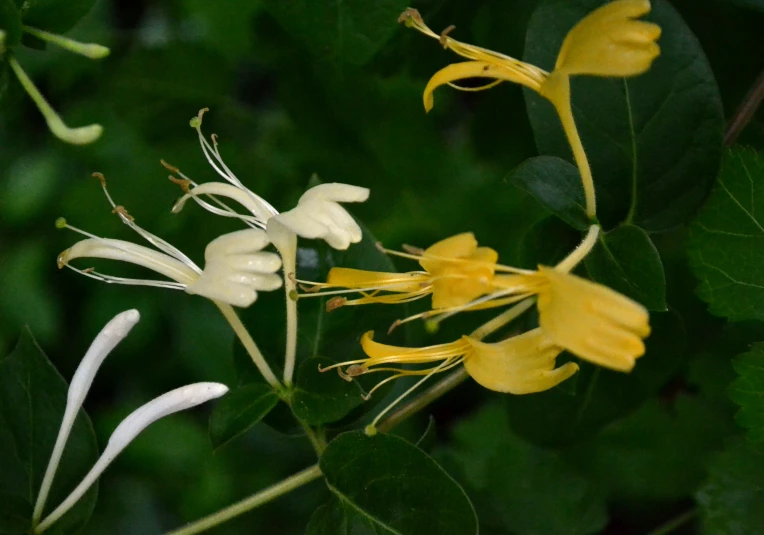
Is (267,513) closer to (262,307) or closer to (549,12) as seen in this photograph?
(262,307)

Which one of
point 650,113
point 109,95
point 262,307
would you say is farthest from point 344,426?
point 109,95

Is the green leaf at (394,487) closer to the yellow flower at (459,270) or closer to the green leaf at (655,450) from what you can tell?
the yellow flower at (459,270)

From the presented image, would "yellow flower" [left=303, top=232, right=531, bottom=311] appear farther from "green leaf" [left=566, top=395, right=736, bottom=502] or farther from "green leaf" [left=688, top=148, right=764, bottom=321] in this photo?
"green leaf" [left=566, top=395, right=736, bottom=502]

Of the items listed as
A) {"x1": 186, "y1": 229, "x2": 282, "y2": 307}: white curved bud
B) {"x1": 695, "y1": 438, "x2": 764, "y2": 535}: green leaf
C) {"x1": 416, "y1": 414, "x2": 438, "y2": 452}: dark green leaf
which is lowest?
{"x1": 695, "y1": 438, "x2": 764, "y2": 535}: green leaf

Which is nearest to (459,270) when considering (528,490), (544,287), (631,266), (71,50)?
(544,287)

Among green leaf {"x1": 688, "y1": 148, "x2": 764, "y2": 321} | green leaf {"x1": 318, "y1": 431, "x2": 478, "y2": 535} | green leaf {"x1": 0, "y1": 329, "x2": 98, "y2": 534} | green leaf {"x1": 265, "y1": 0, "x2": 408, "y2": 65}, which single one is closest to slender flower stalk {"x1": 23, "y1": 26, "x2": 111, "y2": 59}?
green leaf {"x1": 265, "y1": 0, "x2": 408, "y2": 65}

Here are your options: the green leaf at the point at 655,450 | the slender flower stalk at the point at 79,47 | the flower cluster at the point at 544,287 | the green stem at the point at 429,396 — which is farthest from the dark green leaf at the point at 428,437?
the slender flower stalk at the point at 79,47
